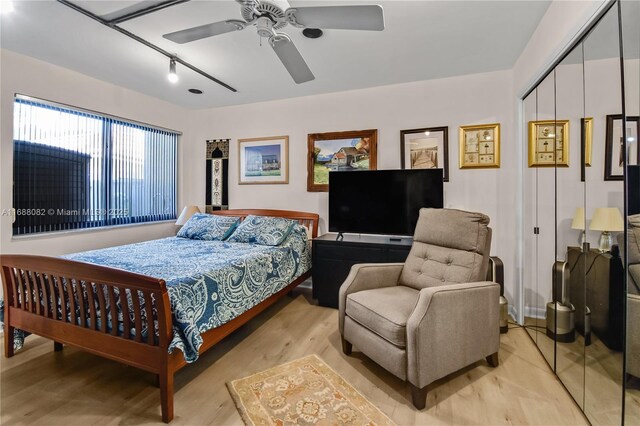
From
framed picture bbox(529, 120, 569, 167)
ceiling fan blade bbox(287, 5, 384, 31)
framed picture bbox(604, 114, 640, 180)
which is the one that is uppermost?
ceiling fan blade bbox(287, 5, 384, 31)

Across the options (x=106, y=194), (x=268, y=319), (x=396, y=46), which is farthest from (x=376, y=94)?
(x=106, y=194)

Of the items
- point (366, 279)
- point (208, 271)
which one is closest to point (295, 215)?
point (366, 279)

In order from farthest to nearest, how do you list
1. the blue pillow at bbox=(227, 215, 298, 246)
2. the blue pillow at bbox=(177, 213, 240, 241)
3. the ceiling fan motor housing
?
the blue pillow at bbox=(177, 213, 240, 241), the blue pillow at bbox=(227, 215, 298, 246), the ceiling fan motor housing

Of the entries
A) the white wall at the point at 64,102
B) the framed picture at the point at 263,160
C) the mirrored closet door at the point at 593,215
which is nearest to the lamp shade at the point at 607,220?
the mirrored closet door at the point at 593,215

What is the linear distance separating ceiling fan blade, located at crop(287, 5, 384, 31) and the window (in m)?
2.95

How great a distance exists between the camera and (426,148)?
10.9ft

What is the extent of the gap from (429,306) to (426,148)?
2131mm

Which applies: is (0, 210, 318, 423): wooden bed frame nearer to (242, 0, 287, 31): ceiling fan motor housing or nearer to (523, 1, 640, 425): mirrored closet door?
(242, 0, 287, 31): ceiling fan motor housing

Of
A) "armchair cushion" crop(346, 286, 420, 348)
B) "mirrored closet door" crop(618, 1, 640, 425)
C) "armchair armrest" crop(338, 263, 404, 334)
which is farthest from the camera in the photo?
"armchair armrest" crop(338, 263, 404, 334)

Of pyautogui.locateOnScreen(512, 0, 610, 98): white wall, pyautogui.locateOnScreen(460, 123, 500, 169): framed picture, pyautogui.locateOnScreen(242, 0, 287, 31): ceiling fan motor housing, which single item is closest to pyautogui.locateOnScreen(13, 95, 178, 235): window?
pyautogui.locateOnScreen(242, 0, 287, 31): ceiling fan motor housing

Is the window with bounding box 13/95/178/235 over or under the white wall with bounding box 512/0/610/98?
under

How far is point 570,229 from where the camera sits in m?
1.79

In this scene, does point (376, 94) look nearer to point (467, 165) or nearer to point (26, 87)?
point (467, 165)

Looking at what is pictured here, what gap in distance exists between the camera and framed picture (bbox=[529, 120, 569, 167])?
1.89 m
